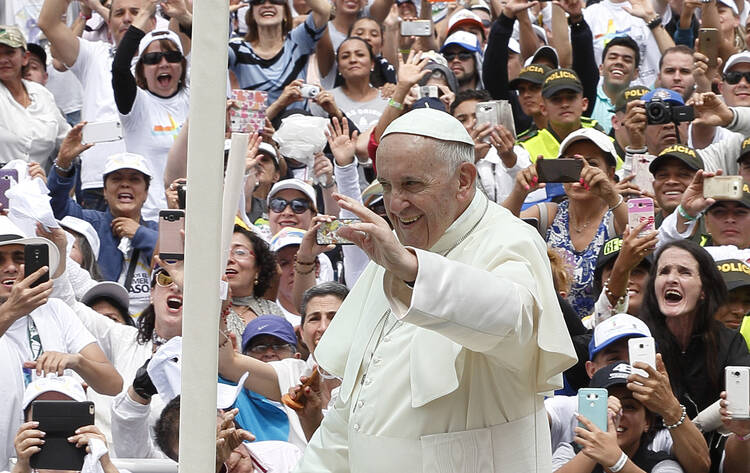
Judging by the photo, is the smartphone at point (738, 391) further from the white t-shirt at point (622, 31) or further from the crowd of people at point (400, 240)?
the white t-shirt at point (622, 31)

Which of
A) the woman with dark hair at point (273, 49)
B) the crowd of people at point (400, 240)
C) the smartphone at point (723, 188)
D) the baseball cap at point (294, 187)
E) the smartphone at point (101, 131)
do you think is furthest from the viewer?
the woman with dark hair at point (273, 49)

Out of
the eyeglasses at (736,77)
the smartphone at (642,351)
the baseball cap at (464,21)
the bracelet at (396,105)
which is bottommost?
the smartphone at (642,351)

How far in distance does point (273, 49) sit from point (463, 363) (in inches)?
281

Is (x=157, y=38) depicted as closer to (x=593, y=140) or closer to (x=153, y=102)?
(x=153, y=102)

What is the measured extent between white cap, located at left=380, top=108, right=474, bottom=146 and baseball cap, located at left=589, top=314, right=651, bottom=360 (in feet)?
8.35

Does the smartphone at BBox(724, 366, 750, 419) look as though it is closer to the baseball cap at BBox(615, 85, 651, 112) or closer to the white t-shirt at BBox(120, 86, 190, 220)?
the baseball cap at BBox(615, 85, 651, 112)

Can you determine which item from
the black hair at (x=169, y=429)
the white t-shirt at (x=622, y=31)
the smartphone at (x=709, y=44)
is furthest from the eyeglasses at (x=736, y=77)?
the black hair at (x=169, y=429)

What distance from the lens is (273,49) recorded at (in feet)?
34.2

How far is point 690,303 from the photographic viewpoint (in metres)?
6.29

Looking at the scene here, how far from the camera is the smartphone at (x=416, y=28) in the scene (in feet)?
35.5

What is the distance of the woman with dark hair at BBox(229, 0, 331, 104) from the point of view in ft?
33.7

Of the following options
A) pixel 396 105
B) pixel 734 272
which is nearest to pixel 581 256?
pixel 734 272

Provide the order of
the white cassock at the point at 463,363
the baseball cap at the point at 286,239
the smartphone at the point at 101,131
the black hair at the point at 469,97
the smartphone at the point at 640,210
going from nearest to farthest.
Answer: the white cassock at the point at 463,363 < the smartphone at the point at 640,210 < the baseball cap at the point at 286,239 < the smartphone at the point at 101,131 < the black hair at the point at 469,97

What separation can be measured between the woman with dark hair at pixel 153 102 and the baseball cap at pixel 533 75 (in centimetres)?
240
